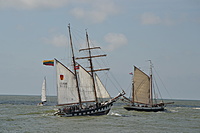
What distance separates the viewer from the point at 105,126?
2114 inches

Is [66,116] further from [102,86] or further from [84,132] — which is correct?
[84,132]

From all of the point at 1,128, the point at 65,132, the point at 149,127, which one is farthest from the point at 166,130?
the point at 1,128

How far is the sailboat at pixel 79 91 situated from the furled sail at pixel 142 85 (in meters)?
20.3

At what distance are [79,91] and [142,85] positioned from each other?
26.0 meters

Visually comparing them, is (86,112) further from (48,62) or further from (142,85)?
(142,85)

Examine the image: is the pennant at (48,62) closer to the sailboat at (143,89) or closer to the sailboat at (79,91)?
the sailboat at (79,91)

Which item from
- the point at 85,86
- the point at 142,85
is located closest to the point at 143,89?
the point at 142,85

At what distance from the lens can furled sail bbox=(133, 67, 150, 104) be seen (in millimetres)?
89938

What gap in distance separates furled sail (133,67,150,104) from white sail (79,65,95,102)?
23.1 m

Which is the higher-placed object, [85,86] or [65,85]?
[65,85]

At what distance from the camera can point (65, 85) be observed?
66688 millimetres

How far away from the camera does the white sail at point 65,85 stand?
2591 inches

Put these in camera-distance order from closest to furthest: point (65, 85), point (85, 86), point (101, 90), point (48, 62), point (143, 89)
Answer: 1. point (65, 85)
2. point (85, 86)
3. point (101, 90)
4. point (48, 62)
5. point (143, 89)

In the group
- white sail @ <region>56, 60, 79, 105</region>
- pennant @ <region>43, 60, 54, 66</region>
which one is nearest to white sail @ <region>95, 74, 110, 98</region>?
white sail @ <region>56, 60, 79, 105</region>
